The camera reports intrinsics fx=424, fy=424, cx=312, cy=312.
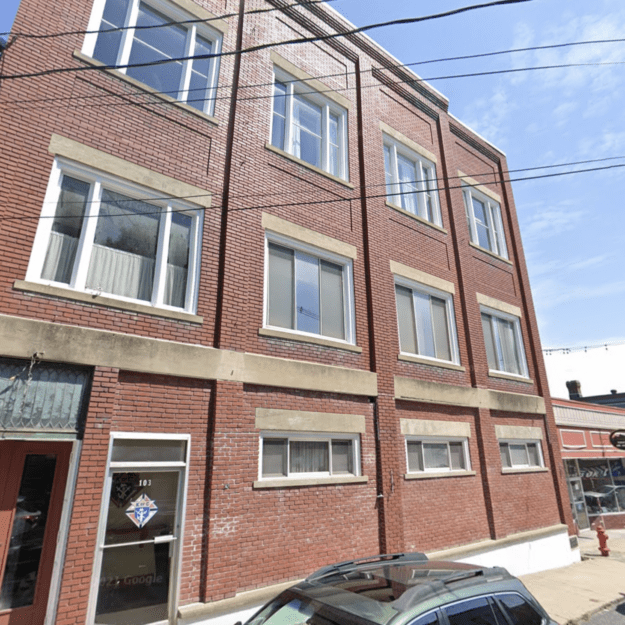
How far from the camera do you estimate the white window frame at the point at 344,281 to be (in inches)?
331

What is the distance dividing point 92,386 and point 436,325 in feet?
28.5

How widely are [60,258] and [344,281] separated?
575cm

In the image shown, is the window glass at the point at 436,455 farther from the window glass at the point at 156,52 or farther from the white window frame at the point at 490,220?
the window glass at the point at 156,52

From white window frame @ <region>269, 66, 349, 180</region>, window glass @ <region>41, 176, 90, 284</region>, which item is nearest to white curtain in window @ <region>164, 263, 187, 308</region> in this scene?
window glass @ <region>41, 176, 90, 284</region>

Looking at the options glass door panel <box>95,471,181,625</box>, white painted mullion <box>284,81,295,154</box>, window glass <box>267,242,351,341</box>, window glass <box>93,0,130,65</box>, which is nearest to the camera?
glass door panel <box>95,471,181,625</box>

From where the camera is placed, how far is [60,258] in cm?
645

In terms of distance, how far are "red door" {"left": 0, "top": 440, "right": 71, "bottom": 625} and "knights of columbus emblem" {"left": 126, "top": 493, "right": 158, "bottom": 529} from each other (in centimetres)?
91

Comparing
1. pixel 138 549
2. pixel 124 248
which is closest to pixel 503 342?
pixel 124 248

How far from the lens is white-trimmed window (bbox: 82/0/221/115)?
7.85 m

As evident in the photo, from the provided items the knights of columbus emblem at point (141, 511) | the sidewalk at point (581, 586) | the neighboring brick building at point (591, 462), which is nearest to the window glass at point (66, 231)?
the knights of columbus emblem at point (141, 511)

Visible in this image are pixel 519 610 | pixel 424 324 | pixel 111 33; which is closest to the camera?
pixel 519 610

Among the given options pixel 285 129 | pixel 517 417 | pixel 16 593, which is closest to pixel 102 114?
pixel 285 129

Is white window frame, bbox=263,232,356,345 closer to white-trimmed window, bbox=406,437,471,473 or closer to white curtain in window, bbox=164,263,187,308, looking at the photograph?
white curtain in window, bbox=164,263,187,308

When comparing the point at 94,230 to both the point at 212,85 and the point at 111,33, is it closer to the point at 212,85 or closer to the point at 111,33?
the point at 111,33
